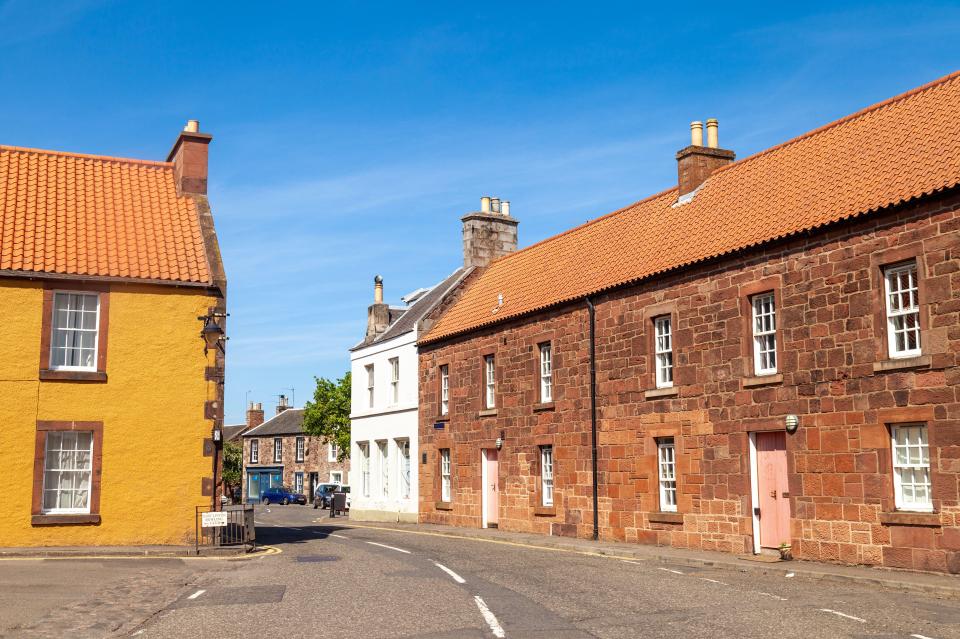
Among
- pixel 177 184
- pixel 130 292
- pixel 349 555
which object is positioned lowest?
pixel 349 555

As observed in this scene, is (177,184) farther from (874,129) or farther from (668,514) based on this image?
(874,129)

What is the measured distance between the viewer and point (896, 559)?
16.9 m

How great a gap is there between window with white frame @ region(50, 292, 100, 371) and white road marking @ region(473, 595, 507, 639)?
1217cm

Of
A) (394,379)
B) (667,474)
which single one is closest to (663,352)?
(667,474)

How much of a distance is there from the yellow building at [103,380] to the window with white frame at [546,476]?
31.7ft

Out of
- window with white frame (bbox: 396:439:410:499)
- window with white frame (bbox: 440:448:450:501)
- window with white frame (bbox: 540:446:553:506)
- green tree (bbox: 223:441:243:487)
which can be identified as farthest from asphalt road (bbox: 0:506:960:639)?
green tree (bbox: 223:441:243:487)

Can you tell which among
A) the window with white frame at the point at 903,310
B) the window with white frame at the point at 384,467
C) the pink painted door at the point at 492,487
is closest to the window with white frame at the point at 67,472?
the pink painted door at the point at 492,487

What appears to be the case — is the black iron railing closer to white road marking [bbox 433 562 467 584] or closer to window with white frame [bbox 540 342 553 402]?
white road marking [bbox 433 562 467 584]

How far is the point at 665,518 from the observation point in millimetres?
22438

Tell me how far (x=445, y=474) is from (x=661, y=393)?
1314cm

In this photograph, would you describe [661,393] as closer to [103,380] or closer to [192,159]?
[103,380]

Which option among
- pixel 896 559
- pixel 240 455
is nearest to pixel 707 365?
pixel 896 559

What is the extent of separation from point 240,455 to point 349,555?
73858mm

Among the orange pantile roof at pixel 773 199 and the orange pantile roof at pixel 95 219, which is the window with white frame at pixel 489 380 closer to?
the orange pantile roof at pixel 773 199
